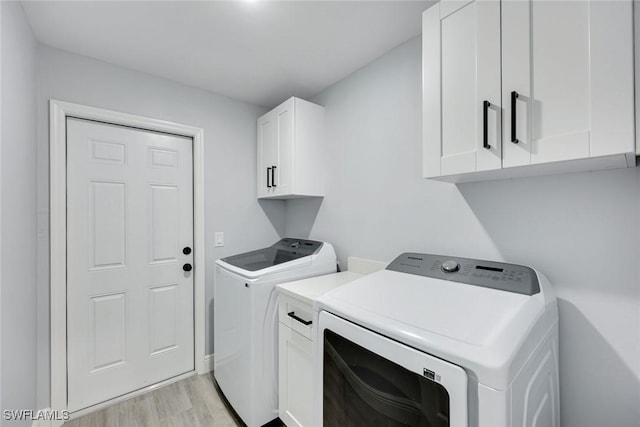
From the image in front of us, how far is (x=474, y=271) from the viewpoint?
1.20 meters

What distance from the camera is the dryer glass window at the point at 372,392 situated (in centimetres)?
75

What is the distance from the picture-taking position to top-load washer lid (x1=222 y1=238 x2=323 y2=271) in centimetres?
190

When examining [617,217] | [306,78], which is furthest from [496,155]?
[306,78]

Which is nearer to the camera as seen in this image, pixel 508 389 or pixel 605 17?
pixel 508 389

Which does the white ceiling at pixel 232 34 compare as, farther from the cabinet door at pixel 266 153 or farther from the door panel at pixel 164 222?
the door panel at pixel 164 222

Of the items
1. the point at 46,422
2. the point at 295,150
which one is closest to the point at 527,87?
the point at 295,150

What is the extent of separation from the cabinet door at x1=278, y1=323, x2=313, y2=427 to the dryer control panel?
677mm

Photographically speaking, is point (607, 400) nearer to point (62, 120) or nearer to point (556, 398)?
point (556, 398)

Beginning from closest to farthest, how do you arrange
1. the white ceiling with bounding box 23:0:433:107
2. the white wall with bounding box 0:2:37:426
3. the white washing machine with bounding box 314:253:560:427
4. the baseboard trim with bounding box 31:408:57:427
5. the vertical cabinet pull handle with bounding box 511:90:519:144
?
the white washing machine with bounding box 314:253:560:427
the vertical cabinet pull handle with bounding box 511:90:519:144
the white wall with bounding box 0:2:37:426
the white ceiling with bounding box 23:0:433:107
the baseboard trim with bounding box 31:408:57:427

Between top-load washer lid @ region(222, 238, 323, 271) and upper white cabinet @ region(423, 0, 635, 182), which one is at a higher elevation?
upper white cabinet @ region(423, 0, 635, 182)

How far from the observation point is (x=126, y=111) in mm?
2002

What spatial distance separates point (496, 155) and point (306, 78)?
5.28ft

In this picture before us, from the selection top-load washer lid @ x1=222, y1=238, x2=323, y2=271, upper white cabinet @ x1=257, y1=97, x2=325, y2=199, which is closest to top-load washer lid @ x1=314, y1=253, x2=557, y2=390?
top-load washer lid @ x1=222, y1=238, x2=323, y2=271

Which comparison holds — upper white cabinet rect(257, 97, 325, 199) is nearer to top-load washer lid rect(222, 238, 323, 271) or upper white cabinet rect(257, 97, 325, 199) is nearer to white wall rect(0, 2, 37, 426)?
top-load washer lid rect(222, 238, 323, 271)
